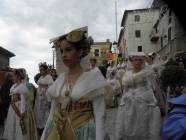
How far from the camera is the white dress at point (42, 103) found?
9500 millimetres

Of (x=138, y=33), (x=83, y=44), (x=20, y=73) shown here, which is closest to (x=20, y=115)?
(x=20, y=73)

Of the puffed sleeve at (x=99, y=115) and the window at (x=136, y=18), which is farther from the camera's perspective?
the window at (x=136, y=18)

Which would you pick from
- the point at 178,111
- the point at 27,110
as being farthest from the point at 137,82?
the point at 178,111

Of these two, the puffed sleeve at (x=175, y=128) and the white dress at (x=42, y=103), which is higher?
the puffed sleeve at (x=175, y=128)

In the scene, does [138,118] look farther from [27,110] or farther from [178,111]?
[178,111]

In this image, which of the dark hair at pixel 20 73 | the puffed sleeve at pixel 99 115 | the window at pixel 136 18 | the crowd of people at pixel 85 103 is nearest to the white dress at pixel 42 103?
the crowd of people at pixel 85 103

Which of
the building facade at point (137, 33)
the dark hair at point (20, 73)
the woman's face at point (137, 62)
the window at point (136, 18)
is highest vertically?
the window at point (136, 18)

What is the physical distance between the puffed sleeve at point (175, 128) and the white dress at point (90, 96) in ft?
6.23

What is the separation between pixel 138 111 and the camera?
7734mm

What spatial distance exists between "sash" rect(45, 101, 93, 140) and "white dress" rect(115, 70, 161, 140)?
12.1 ft

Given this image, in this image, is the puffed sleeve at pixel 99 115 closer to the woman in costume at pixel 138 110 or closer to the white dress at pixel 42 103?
the woman in costume at pixel 138 110

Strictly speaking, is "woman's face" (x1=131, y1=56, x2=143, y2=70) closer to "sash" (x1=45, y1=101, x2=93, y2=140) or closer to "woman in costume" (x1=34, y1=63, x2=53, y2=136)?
"woman in costume" (x1=34, y1=63, x2=53, y2=136)

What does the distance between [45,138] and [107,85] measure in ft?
2.34

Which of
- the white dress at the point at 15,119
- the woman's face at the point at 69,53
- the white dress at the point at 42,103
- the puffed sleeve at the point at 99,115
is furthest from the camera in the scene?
the white dress at the point at 42,103
